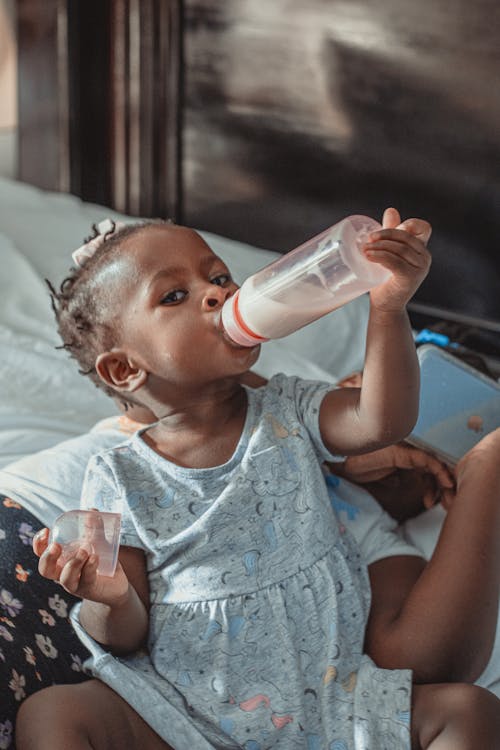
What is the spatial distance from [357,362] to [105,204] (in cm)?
103

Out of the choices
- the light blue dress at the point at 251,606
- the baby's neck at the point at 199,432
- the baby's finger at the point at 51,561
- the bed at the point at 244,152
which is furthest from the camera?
the bed at the point at 244,152

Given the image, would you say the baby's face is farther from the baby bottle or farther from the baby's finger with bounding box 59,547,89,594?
the baby's finger with bounding box 59,547,89,594

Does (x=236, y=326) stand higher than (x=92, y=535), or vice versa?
(x=236, y=326)

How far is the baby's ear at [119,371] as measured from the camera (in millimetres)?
1197

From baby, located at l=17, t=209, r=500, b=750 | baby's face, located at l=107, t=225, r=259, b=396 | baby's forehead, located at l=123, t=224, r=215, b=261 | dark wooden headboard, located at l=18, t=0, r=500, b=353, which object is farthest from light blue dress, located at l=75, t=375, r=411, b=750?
dark wooden headboard, located at l=18, t=0, r=500, b=353

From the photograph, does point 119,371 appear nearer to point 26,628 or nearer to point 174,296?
point 174,296

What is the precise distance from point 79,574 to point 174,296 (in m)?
0.33

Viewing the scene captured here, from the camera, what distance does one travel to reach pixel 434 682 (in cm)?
119

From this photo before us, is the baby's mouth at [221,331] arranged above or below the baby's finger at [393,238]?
below

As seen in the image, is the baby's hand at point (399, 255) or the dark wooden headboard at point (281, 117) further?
the dark wooden headboard at point (281, 117)

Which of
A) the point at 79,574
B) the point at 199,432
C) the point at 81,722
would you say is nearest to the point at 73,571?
the point at 79,574

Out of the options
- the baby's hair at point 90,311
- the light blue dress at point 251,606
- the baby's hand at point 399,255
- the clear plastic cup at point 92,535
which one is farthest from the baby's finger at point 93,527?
the baby's hand at point 399,255

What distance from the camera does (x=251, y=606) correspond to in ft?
Answer: 3.74

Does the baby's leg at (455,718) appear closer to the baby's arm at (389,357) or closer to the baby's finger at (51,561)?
the baby's arm at (389,357)
